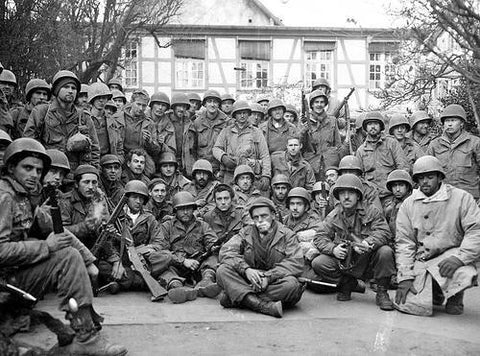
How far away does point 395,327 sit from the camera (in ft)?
18.9

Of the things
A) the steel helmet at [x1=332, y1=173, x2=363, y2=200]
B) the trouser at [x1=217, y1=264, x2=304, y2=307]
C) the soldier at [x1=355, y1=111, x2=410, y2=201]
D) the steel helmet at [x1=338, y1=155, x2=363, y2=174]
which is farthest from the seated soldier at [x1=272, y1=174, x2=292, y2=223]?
the trouser at [x1=217, y1=264, x2=304, y2=307]

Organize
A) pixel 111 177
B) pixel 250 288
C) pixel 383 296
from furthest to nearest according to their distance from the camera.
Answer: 1. pixel 111 177
2. pixel 383 296
3. pixel 250 288

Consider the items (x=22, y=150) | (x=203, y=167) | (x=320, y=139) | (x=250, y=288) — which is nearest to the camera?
(x=22, y=150)

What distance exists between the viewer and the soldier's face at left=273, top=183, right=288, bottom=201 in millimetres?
8680

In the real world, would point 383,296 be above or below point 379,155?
below

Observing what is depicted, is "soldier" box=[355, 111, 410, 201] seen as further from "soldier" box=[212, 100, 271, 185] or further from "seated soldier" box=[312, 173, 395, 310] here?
"seated soldier" box=[312, 173, 395, 310]

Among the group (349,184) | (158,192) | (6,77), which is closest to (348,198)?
(349,184)

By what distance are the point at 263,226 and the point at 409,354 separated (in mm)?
2080

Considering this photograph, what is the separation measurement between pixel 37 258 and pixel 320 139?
20.0ft

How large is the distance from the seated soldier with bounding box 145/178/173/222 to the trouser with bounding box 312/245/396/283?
7.61 feet

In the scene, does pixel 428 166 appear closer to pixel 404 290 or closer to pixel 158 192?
pixel 404 290

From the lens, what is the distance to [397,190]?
7.81 meters

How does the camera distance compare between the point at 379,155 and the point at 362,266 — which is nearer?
the point at 362,266

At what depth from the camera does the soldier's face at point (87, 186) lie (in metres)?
6.90
